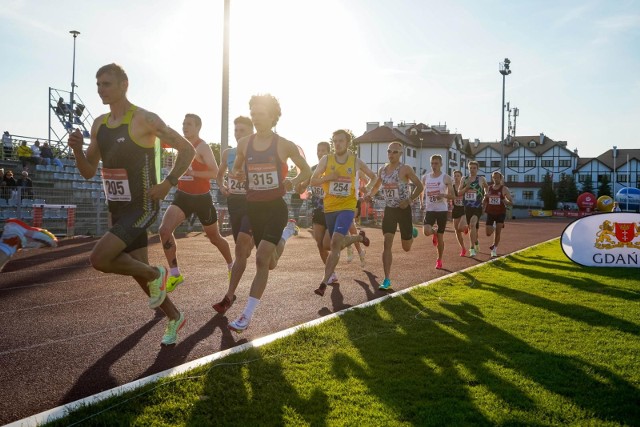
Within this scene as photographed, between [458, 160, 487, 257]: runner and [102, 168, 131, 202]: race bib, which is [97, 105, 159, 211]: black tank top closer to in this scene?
[102, 168, 131, 202]: race bib

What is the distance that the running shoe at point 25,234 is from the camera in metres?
3.73

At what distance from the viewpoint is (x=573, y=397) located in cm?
366

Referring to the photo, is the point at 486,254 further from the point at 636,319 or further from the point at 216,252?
the point at 636,319

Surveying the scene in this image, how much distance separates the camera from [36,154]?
23.5 meters

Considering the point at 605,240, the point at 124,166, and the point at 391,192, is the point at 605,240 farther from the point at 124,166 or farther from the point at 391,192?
the point at 124,166

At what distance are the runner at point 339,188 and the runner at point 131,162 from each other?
3.41 m

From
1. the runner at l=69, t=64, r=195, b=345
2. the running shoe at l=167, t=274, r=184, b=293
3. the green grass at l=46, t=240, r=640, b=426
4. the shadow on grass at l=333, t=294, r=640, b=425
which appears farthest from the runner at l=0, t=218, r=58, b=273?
the running shoe at l=167, t=274, r=184, b=293

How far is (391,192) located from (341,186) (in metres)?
1.31

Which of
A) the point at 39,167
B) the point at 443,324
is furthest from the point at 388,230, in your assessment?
the point at 39,167

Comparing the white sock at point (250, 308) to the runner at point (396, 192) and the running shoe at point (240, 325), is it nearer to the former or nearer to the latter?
the running shoe at point (240, 325)

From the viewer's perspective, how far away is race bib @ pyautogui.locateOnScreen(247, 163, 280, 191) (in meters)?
5.56

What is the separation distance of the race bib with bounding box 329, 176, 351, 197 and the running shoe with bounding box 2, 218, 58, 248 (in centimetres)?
448

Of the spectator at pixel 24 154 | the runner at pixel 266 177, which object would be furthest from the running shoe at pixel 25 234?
the spectator at pixel 24 154

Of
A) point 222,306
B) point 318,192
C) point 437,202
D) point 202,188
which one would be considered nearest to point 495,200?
point 437,202
